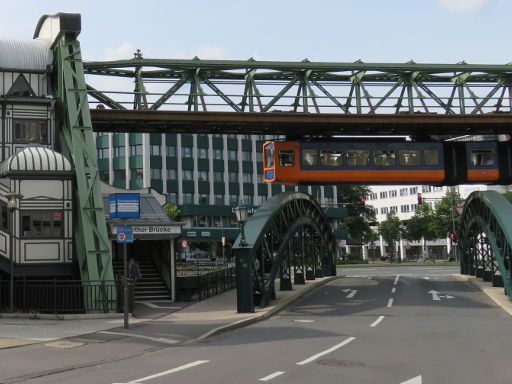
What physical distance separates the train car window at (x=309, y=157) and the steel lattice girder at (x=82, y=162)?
1222cm

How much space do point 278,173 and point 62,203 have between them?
11947 millimetres

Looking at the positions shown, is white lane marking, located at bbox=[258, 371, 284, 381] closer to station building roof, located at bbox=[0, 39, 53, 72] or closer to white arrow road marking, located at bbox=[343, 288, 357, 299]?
white arrow road marking, located at bbox=[343, 288, 357, 299]

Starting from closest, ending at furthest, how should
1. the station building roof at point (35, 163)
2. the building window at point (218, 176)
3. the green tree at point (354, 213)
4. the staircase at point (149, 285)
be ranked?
the station building roof at point (35, 163) → the staircase at point (149, 285) → the building window at point (218, 176) → the green tree at point (354, 213)

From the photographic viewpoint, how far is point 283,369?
11.3 meters

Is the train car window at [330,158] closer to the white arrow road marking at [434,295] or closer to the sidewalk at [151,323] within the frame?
the white arrow road marking at [434,295]

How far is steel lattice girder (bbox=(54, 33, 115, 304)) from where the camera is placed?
2280 cm

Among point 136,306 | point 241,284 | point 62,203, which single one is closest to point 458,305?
point 241,284

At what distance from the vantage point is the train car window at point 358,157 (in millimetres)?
33250

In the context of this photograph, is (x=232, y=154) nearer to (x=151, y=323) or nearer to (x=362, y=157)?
(x=362, y=157)

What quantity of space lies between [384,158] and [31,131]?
710 inches

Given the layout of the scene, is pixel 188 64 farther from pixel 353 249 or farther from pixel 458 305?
pixel 353 249

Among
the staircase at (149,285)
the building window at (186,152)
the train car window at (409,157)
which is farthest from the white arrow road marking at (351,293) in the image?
the building window at (186,152)

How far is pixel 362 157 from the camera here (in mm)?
33375

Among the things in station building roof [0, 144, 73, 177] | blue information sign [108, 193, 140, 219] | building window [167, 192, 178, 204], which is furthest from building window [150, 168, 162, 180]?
blue information sign [108, 193, 140, 219]
